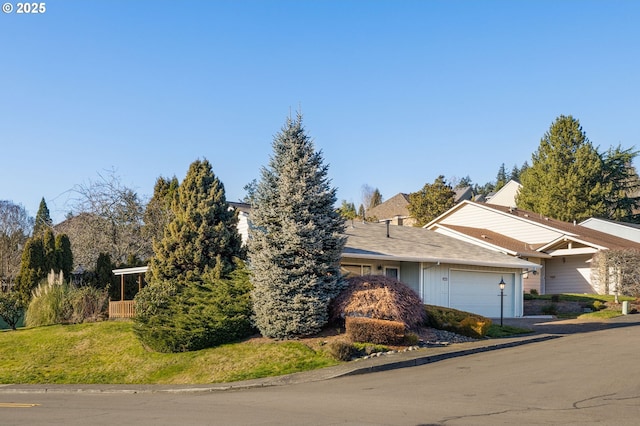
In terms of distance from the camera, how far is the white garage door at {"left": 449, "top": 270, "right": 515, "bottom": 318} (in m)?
29.0

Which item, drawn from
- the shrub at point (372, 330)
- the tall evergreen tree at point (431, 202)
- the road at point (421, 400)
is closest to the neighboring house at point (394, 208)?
the tall evergreen tree at point (431, 202)

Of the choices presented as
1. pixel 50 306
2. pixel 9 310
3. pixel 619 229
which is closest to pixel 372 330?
pixel 50 306

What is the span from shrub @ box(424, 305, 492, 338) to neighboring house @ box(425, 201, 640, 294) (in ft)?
49.9

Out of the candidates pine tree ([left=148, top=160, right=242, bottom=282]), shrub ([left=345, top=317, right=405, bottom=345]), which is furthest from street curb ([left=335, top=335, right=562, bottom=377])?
pine tree ([left=148, top=160, right=242, bottom=282])

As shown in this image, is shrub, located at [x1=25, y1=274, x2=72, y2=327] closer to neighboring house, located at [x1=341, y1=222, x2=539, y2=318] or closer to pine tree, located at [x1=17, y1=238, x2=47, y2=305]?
pine tree, located at [x1=17, y1=238, x2=47, y2=305]

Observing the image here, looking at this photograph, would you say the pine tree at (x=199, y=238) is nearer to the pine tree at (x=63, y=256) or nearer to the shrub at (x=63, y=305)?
the shrub at (x=63, y=305)

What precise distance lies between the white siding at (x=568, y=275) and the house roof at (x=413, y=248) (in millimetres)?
9014

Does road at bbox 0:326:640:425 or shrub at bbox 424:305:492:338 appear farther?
shrub at bbox 424:305:492:338

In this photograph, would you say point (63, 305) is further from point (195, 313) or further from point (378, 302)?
point (378, 302)

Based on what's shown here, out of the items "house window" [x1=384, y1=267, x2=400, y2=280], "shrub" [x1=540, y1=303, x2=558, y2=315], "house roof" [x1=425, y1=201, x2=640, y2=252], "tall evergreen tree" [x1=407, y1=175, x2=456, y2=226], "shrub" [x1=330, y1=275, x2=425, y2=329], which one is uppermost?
"tall evergreen tree" [x1=407, y1=175, x2=456, y2=226]

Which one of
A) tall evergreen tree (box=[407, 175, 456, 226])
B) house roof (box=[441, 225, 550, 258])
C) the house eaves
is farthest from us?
tall evergreen tree (box=[407, 175, 456, 226])

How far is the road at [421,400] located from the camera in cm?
1039

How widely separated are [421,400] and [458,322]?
9504 mm

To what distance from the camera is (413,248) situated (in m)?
29.0
